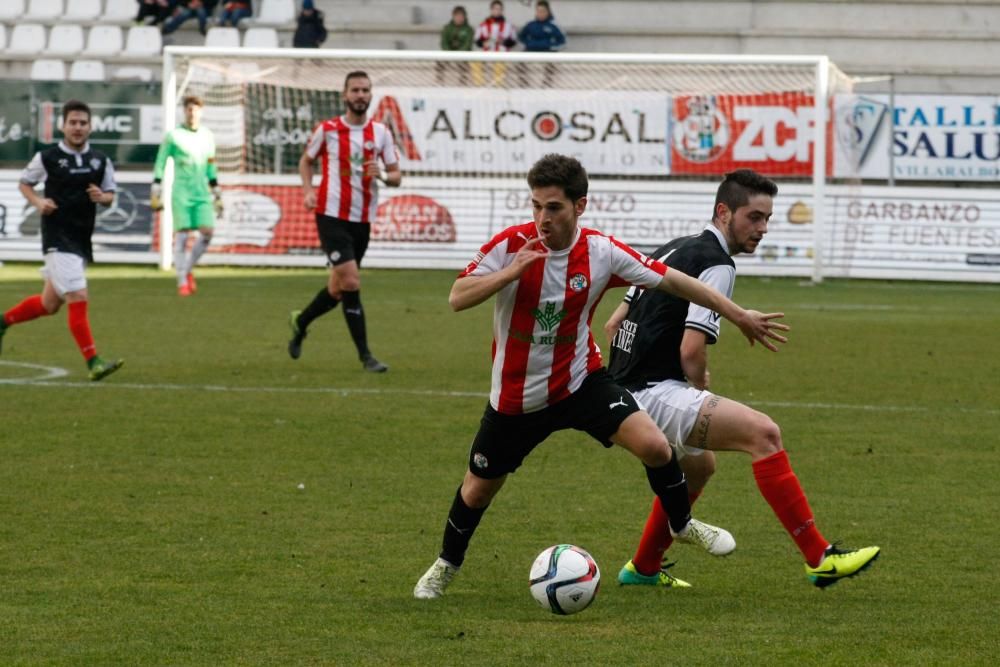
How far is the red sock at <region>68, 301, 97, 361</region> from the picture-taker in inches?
472

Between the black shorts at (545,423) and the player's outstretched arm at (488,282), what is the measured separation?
1.74ft

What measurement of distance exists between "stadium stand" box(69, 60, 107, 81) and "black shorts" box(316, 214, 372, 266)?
18615mm

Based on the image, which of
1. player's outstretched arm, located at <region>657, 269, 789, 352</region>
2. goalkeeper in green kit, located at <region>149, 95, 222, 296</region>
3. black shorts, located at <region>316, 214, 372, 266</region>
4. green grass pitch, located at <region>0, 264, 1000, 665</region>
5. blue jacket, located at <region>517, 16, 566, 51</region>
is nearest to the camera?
green grass pitch, located at <region>0, 264, 1000, 665</region>

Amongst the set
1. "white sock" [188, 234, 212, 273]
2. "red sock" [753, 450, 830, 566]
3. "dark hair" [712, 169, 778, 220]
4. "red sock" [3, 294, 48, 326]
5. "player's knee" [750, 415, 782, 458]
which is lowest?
"white sock" [188, 234, 212, 273]

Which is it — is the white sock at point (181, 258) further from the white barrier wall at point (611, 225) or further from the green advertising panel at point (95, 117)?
the green advertising panel at point (95, 117)

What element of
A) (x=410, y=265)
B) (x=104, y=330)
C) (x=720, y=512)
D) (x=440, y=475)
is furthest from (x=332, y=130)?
(x=410, y=265)

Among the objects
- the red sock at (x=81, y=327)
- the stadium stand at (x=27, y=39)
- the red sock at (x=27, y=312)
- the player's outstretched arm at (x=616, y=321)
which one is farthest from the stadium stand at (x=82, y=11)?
the player's outstretched arm at (x=616, y=321)

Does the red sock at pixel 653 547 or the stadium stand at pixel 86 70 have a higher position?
the stadium stand at pixel 86 70

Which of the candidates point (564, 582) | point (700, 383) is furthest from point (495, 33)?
point (564, 582)

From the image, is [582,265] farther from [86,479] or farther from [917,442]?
[917,442]

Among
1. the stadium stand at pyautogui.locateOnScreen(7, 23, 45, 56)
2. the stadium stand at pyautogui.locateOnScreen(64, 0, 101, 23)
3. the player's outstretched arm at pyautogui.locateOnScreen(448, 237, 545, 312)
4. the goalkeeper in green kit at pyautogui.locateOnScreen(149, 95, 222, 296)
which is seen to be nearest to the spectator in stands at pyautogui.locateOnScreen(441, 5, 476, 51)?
the goalkeeper in green kit at pyautogui.locateOnScreen(149, 95, 222, 296)

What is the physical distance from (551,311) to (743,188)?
37.4 inches

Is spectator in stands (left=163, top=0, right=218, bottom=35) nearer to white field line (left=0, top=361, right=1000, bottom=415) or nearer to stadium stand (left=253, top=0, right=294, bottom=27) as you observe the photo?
stadium stand (left=253, top=0, right=294, bottom=27)

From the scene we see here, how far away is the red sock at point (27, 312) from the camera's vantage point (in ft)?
41.0
